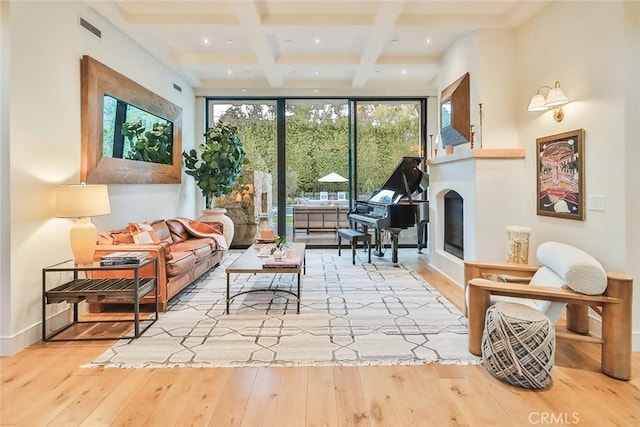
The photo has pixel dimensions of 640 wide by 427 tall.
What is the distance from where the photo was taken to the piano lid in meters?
6.21

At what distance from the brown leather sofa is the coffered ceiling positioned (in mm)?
2576

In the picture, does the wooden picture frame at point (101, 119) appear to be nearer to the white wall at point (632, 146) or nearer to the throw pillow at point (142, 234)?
the throw pillow at point (142, 234)

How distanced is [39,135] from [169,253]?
1600 mm

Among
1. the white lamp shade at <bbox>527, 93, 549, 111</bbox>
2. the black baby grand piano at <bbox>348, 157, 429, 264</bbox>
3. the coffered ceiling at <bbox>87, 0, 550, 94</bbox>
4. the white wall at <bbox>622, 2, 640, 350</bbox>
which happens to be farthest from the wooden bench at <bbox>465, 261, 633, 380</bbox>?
the black baby grand piano at <bbox>348, 157, 429, 264</bbox>

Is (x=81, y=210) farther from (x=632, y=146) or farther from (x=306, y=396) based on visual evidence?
(x=632, y=146)

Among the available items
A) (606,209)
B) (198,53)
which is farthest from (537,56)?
(198,53)

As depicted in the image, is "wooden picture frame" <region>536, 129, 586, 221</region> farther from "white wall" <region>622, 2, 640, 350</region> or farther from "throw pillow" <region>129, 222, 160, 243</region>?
"throw pillow" <region>129, 222, 160, 243</region>

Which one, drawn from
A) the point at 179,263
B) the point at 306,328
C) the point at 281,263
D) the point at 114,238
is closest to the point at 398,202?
the point at 281,263

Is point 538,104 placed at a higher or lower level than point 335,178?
higher

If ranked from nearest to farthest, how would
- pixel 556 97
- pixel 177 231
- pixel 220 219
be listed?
pixel 556 97 < pixel 177 231 < pixel 220 219

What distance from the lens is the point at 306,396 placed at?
7.69ft

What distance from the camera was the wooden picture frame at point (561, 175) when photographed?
3.53 metres

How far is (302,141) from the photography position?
7875 mm

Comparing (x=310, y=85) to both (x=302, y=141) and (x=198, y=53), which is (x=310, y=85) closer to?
(x=302, y=141)
